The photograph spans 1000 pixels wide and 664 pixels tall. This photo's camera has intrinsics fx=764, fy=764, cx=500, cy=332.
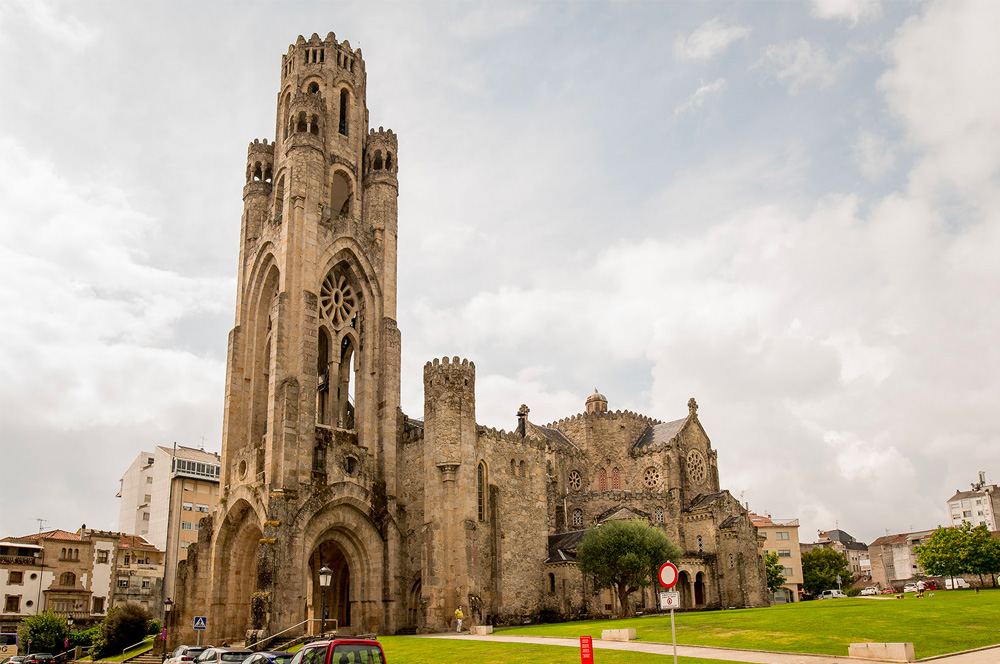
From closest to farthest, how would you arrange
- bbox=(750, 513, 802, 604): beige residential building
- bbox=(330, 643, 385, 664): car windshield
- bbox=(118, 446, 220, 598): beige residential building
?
bbox=(330, 643, 385, 664): car windshield, bbox=(118, 446, 220, 598): beige residential building, bbox=(750, 513, 802, 604): beige residential building

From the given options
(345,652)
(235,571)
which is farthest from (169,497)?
(345,652)

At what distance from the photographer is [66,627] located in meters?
54.8

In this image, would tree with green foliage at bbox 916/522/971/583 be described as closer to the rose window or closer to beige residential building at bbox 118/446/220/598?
the rose window

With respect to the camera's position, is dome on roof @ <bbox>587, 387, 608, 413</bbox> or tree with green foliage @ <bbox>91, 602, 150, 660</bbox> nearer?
tree with green foliage @ <bbox>91, 602, 150, 660</bbox>

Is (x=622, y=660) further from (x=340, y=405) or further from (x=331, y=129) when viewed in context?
(x=331, y=129)

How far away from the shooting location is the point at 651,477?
61.4m

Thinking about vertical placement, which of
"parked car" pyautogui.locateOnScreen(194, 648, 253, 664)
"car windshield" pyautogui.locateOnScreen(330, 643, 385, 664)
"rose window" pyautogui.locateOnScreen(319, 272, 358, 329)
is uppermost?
"rose window" pyautogui.locateOnScreen(319, 272, 358, 329)

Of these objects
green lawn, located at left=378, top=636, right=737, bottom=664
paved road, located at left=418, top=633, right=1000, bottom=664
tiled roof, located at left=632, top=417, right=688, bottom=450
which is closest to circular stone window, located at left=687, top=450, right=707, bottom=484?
tiled roof, located at left=632, top=417, right=688, bottom=450

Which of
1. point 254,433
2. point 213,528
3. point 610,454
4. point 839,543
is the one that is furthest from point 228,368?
point 839,543

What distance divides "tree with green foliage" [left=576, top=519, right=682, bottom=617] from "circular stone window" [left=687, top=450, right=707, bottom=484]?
15815 mm

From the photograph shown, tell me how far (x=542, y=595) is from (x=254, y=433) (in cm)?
1975

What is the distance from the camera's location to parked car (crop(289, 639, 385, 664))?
15.4m

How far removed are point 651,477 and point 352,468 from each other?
2866 cm

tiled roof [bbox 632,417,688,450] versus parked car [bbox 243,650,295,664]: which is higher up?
tiled roof [bbox 632,417,688,450]
